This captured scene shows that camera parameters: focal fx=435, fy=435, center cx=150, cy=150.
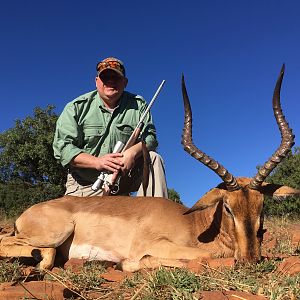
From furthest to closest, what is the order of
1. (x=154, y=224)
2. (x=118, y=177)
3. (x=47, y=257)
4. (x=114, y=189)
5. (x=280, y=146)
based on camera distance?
1. (x=114, y=189)
2. (x=118, y=177)
3. (x=154, y=224)
4. (x=47, y=257)
5. (x=280, y=146)

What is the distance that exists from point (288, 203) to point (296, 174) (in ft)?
6.73

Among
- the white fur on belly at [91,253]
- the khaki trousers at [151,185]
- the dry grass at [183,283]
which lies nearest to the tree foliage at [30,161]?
the khaki trousers at [151,185]

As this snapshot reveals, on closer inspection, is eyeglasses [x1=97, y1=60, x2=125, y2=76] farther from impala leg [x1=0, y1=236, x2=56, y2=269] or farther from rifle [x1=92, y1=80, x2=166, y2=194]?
impala leg [x1=0, y1=236, x2=56, y2=269]

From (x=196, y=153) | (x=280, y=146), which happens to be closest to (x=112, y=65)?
(x=196, y=153)

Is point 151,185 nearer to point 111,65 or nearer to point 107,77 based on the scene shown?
point 107,77

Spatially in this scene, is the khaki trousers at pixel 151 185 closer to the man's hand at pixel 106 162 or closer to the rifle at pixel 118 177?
the rifle at pixel 118 177

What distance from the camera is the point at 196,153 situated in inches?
189

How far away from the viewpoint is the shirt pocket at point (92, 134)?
691 cm

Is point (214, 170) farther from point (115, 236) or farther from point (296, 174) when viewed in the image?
point (296, 174)

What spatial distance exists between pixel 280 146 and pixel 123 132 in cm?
307

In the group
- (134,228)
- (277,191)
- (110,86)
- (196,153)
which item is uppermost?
(110,86)

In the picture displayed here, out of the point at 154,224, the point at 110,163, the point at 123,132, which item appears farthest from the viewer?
the point at 123,132

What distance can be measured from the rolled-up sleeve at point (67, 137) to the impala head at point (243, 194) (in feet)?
7.26

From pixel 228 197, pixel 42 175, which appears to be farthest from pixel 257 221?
pixel 42 175
